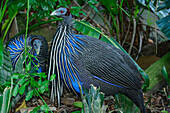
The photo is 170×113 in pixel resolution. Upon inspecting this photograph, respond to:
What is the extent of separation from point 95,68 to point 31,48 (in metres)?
0.89

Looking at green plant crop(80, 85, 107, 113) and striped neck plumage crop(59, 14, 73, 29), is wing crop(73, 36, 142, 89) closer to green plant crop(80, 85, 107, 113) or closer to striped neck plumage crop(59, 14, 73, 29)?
striped neck plumage crop(59, 14, 73, 29)

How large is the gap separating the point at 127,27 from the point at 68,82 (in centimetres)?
169

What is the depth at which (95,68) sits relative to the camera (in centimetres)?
223

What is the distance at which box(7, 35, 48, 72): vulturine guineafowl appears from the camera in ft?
9.29

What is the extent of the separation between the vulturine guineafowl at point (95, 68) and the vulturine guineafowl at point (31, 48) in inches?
21.1

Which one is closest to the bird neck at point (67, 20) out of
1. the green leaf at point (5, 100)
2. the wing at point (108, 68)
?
the wing at point (108, 68)

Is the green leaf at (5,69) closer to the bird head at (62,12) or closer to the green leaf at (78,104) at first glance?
the bird head at (62,12)

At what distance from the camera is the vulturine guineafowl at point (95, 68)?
2.23 metres

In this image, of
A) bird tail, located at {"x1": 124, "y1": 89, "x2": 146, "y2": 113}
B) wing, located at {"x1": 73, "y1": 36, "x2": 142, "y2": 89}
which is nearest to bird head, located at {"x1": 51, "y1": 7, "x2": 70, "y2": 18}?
wing, located at {"x1": 73, "y1": 36, "x2": 142, "y2": 89}

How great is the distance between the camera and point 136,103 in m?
2.27

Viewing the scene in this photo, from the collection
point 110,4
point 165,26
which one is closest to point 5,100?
point 110,4

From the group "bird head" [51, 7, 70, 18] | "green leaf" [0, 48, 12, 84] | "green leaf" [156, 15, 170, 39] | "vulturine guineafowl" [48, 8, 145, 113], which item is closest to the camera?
"green leaf" [0, 48, 12, 84]

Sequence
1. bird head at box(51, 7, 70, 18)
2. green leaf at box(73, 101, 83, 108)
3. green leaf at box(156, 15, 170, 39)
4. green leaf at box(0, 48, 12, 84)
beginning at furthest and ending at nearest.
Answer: green leaf at box(156, 15, 170, 39) < green leaf at box(73, 101, 83, 108) < bird head at box(51, 7, 70, 18) < green leaf at box(0, 48, 12, 84)

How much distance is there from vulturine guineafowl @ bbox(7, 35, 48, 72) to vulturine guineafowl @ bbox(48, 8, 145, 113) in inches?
21.1
